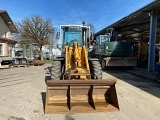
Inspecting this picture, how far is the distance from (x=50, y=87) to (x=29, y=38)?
1309 inches

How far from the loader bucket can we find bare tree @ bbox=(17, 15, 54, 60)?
3298cm

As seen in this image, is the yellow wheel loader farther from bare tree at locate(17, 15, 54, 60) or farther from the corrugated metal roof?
bare tree at locate(17, 15, 54, 60)

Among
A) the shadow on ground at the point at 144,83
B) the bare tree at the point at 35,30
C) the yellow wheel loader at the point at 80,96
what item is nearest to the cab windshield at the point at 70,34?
the shadow on ground at the point at 144,83

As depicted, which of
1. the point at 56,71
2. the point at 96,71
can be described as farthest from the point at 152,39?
the point at 56,71

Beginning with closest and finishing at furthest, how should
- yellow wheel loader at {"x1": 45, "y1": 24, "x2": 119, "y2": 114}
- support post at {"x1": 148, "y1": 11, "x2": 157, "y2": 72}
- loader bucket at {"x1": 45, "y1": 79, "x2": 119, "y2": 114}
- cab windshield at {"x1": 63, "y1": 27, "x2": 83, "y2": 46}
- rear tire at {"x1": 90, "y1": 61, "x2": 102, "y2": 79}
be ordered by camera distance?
yellow wheel loader at {"x1": 45, "y1": 24, "x2": 119, "y2": 114} → loader bucket at {"x1": 45, "y1": 79, "x2": 119, "y2": 114} → rear tire at {"x1": 90, "y1": 61, "x2": 102, "y2": 79} → cab windshield at {"x1": 63, "y1": 27, "x2": 83, "y2": 46} → support post at {"x1": 148, "y1": 11, "x2": 157, "y2": 72}

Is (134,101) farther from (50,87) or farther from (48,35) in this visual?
(48,35)

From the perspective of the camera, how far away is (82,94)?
6.84 meters

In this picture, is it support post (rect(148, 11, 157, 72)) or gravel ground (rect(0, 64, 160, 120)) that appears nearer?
gravel ground (rect(0, 64, 160, 120))

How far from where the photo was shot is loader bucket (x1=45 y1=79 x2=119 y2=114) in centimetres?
647

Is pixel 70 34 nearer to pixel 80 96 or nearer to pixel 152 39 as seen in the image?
pixel 80 96

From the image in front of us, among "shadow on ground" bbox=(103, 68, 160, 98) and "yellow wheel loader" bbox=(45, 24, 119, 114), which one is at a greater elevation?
"yellow wheel loader" bbox=(45, 24, 119, 114)

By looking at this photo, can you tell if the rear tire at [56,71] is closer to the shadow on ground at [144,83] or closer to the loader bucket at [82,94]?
the loader bucket at [82,94]

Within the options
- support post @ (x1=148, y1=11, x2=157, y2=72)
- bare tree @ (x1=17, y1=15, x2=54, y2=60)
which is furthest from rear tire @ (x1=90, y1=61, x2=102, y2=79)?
bare tree @ (x1=17, y1=15, x2=54, y2=60)

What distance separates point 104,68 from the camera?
18.5 meters
